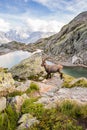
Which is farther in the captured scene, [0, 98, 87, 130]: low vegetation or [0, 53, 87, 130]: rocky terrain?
[0, 53, 87, 130]: rocky terrain

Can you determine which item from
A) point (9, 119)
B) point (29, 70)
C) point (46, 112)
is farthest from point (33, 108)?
point (29, 70)

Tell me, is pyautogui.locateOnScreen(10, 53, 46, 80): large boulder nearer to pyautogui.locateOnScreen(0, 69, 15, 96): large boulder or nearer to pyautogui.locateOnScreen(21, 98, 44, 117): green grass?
pyautogui.locateOnScreen(0, 69, 15, 96): large boulder

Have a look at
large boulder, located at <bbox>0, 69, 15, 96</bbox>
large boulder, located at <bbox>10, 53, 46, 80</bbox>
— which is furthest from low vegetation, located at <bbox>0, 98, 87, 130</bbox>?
large boulder, located at <bbox>10, 53, 46, 80</bbox>

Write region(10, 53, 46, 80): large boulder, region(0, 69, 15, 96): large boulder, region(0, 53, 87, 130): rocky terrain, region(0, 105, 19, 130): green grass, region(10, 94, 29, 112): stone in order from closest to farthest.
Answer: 1. region(0, 53, 87, 130): rocky terrain
2. region(0, 105, 19, 130): green grass
3. region(10, 94, 29, 112): stone
4. region(0, 69, 15, 96): large boulder
5. region(10, 53, 46, 80): large boulder

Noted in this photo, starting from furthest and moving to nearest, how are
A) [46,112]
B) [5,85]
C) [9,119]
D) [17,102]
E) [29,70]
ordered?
[29,70]
[5,85]
[17,102]
[46,112]
[9,119]

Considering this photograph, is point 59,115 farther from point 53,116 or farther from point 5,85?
point 5,85

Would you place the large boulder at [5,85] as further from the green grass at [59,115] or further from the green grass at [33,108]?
the green grass at [59,115]

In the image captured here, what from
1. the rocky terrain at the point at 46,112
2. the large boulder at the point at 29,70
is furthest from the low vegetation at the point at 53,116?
the large boulder at the point at 29,70

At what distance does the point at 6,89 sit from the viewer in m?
21.4

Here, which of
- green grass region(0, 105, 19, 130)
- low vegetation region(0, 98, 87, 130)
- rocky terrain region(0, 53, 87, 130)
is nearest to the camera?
low vegetation region(0, 98, 87, 130)

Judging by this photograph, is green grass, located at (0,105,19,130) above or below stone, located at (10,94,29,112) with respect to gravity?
below

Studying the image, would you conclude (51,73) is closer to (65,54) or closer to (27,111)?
(27,111)

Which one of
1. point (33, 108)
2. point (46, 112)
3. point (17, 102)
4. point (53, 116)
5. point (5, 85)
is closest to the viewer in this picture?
point (53, 116)

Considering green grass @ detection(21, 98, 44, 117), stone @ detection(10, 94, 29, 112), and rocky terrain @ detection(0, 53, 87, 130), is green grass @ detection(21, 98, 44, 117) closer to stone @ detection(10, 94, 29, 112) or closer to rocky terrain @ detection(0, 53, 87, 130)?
rocky terrain @ detection(0, 53, 87, 130)
